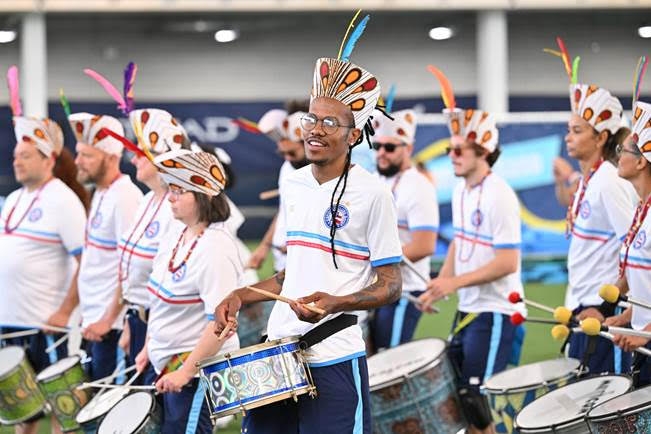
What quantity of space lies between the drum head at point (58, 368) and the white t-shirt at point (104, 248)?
10.6 inches

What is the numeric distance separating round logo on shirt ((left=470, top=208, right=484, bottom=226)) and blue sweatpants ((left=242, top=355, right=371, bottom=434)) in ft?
8.50

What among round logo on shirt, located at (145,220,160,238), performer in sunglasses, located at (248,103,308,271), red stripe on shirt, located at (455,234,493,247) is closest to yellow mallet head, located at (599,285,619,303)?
red stripe on shirt, located at (455,234,493,247)

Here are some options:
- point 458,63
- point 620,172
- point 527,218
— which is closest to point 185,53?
point 458,63

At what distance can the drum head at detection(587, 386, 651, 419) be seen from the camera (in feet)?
14.5

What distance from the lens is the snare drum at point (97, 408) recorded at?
212 inches

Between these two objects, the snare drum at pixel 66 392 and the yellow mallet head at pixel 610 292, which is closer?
the yellow mallet head at pixel 610 292

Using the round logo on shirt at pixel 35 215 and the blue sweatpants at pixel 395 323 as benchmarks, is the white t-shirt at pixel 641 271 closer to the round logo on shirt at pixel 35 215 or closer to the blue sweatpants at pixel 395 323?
the blue sweatpants at pixel 395 323

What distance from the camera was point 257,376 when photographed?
4.04 metres

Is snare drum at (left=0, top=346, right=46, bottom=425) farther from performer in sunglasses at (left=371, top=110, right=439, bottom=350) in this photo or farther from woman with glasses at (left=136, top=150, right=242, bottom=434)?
performer in sunglasses at (left=371, top=110, right=439, bottom=350)

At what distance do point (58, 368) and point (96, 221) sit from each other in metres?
0.86

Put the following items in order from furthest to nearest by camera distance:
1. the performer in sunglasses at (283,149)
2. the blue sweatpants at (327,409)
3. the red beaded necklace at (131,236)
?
the performer in sunglasses at (283,149), the red beaded necklace at (131,236), the blue sweatpants at (327,409)

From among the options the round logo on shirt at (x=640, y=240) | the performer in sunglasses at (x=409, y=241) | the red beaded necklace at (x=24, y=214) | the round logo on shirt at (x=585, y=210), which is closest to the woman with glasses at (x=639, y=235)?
the round logo on shirt at (x=640, y=240)

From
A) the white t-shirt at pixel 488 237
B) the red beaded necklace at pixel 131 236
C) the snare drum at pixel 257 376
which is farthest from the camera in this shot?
the white t-shirt at pixel 488 237

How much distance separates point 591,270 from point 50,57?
60.0ft
